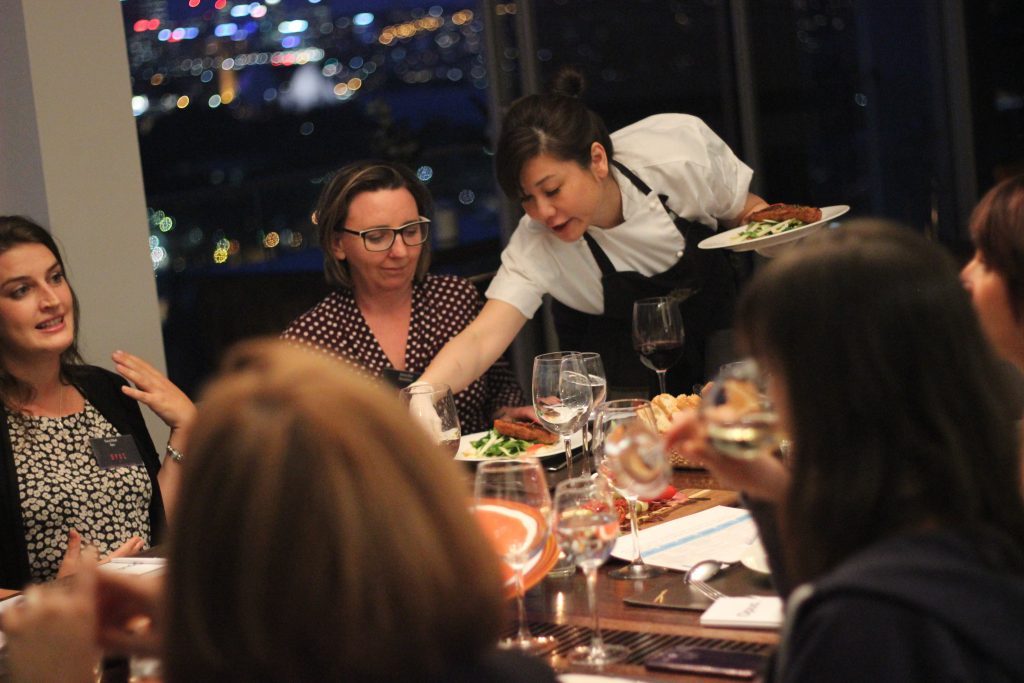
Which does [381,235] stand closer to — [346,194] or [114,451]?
[346,194]

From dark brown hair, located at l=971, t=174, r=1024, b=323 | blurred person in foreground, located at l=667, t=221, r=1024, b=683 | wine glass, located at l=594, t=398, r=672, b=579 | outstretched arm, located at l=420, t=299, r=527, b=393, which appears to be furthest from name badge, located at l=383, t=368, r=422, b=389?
blurred person in foreground, located at l=667, t=221, r=1024, b=683

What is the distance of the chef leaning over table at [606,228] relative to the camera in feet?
10.4

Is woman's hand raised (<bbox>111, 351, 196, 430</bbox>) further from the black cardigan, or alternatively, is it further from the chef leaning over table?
the chef leaning over table

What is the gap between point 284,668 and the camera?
2.85ft

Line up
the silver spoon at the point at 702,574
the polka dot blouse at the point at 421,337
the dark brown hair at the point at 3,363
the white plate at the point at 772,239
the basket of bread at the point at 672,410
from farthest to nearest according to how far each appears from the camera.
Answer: the polka dot blouse at the point at 421,337, the white plate at the point at 772,239, the dark brown hair at the point at 3,363, the basket of bread at the point at 672,410, the silver spoon at the point at 702,574

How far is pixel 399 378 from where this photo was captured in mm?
3076

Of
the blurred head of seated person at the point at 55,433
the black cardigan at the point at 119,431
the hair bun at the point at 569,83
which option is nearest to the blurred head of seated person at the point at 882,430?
the blurred head of seated person at the point at 55,433

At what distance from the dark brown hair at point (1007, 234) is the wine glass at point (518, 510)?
0.78 metres

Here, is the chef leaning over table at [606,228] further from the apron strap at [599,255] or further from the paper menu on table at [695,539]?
the paper menu on table at [695,539]

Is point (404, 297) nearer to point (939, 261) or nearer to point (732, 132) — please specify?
point (939, 261)

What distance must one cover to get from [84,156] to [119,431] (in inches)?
43.7

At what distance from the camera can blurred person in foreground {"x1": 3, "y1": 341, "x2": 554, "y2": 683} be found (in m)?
0.85

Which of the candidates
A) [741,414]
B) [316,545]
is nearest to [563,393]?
[741,414]

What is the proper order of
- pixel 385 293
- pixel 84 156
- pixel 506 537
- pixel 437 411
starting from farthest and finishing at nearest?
pixel 84 156 < pixel 385 293 < pixel 437 411 < pixel 506 537
